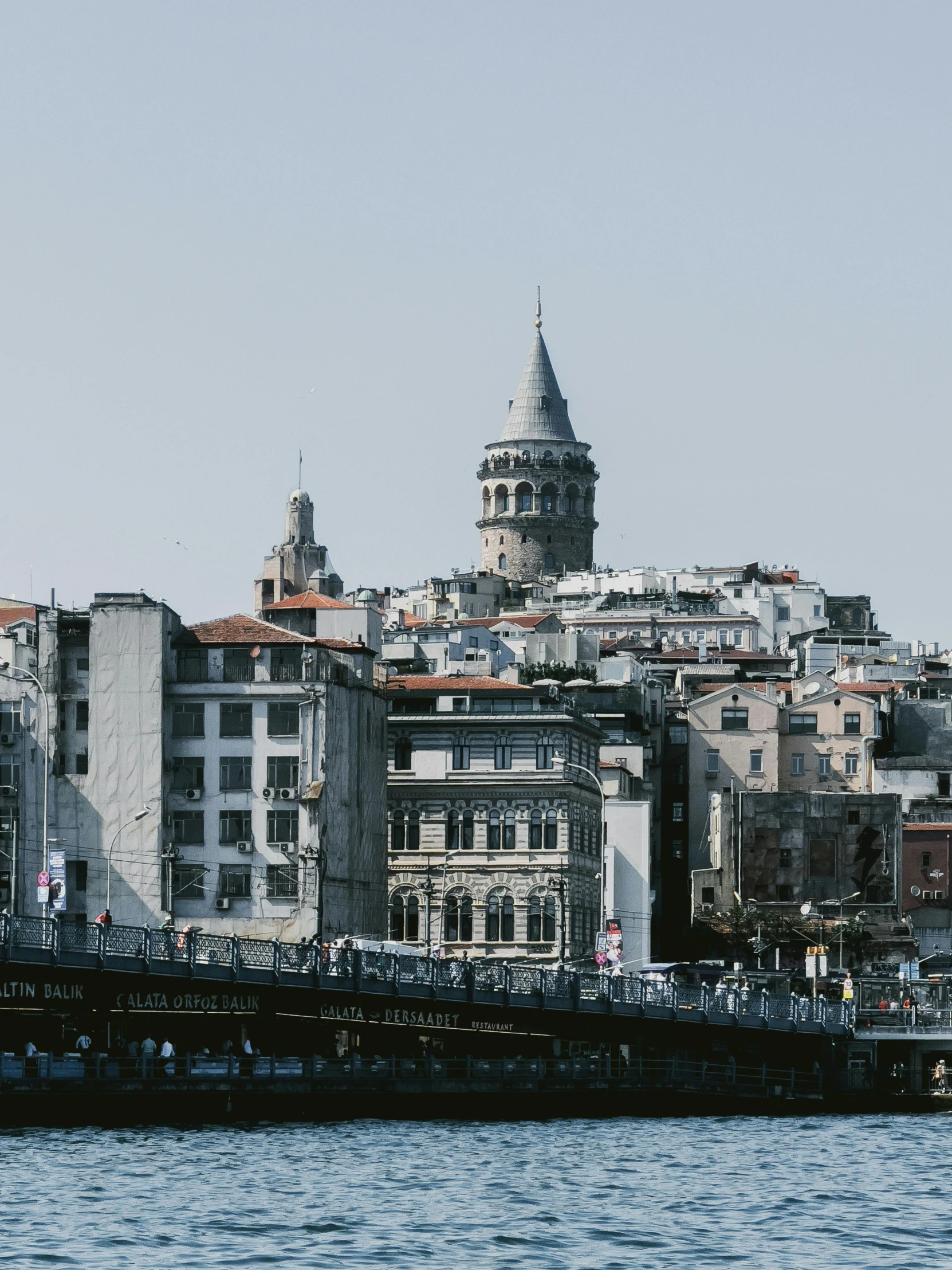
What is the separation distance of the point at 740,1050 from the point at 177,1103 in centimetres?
2383

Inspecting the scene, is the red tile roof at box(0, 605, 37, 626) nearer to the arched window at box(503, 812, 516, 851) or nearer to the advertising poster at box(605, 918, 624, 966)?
the arched window at box(503, 812, 516, 851)

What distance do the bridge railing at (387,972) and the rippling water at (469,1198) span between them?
5.19 metres

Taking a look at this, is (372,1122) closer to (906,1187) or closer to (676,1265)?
(906,1187)

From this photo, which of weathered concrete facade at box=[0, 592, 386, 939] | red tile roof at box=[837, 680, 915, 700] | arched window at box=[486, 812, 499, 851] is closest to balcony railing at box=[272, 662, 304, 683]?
weathered concrete facade at box=[0, 592, 386, 939]

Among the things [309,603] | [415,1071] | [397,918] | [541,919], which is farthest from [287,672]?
[415,1071]

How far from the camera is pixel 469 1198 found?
61594 mm

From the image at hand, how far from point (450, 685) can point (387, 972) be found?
48.9 meters

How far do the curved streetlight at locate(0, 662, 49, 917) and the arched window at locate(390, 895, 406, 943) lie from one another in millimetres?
19458

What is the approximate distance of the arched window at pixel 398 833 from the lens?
12494 cm

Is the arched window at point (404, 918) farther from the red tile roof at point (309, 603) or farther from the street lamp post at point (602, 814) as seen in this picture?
the red tile roof at point (309, 603)

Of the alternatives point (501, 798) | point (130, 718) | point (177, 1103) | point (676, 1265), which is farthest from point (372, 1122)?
point (501, 798)

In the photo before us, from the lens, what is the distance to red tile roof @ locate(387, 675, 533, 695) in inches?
5108

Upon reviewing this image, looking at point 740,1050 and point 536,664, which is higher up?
point 536,664

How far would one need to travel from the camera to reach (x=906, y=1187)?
6600 cm
